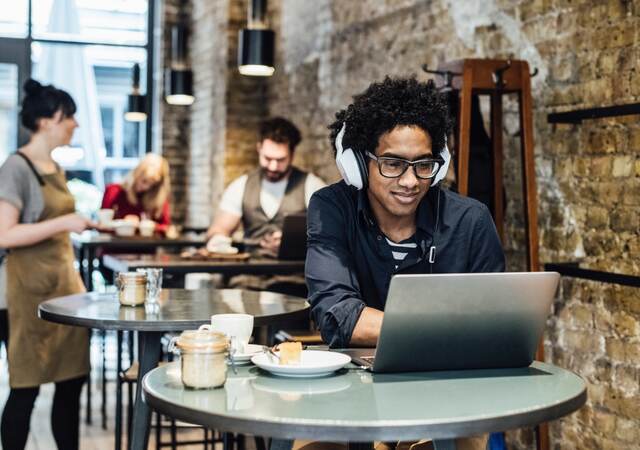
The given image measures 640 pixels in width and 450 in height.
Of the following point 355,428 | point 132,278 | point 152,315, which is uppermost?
point 132,278

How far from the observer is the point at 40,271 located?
378 cm

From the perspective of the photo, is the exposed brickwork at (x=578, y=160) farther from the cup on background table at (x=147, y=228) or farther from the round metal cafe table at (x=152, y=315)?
the cup on background table at (x=147, y=228)

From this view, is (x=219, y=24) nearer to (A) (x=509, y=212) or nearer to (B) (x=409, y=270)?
(A) (x=509, y=212)

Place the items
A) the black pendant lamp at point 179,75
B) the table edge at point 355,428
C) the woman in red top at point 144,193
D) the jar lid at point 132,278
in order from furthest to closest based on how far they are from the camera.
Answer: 1. the black pendant lamp at point 179,75
2. the woman in red top at point 144,193
3. the jar lid at point 132,278
4. the table edge at point 355,428

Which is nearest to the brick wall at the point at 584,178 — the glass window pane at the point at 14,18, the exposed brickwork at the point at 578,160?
the exposed brickwork at the point at 578,160

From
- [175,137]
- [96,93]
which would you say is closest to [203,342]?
[175,137]

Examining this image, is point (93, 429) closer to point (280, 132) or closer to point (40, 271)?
point (40, 271)

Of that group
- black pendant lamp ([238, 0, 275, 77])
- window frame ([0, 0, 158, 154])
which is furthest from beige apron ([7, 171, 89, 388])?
window frame ([0, 0, 158, 154])

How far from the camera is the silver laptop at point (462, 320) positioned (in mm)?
1835

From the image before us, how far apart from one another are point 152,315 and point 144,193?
385 centimetres

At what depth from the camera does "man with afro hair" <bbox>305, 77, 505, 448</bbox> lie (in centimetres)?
238

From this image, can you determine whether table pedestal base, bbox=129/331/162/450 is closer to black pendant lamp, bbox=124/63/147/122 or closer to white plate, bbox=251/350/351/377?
white plate, bbox=251/350/351/377

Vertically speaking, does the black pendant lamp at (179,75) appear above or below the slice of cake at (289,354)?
above

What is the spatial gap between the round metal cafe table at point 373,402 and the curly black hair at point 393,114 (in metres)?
0.64
